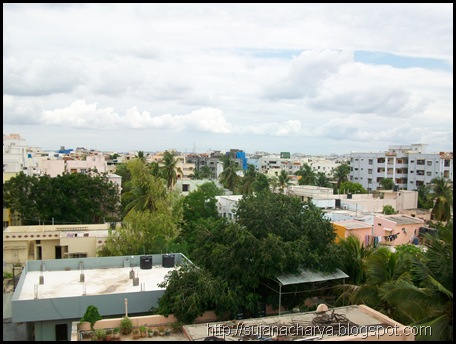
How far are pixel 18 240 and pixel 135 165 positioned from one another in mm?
9433

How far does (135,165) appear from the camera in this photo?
1237 inches

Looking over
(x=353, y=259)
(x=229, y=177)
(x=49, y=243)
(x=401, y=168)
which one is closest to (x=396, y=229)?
(x=353, y=259)

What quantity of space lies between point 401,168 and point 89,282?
174ft

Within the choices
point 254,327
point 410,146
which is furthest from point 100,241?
point 410,146

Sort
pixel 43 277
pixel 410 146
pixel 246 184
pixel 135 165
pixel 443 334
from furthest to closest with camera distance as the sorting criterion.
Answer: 1. pixel 410 146
2. pixel 246 184
3. pixel 135 165
4. pixel 43 277
5. pixel 443 334

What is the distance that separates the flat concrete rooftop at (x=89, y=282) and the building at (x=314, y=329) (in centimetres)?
549

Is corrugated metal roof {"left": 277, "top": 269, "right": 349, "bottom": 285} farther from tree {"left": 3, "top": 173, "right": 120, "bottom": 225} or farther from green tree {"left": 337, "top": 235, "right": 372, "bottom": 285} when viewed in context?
tree {"left": 3, "top": 173, "right": 120, "bottom": 225}

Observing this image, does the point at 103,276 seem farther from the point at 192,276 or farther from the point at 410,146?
the point at 410,146

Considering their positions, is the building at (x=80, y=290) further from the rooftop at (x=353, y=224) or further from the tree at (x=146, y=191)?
the tree at (x=146, y=191)

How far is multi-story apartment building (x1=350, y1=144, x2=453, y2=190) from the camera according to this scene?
56.3 meters

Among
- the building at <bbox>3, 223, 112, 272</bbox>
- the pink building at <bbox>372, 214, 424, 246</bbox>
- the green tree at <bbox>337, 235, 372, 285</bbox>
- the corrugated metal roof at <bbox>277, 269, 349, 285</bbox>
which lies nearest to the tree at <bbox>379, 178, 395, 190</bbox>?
the pink building at <bbox>372, 214, 424, 246</bbox>

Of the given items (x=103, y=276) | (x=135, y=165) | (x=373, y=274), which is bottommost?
(x=103, y=276)

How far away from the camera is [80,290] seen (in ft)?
52.2

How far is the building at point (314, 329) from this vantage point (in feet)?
32.9
